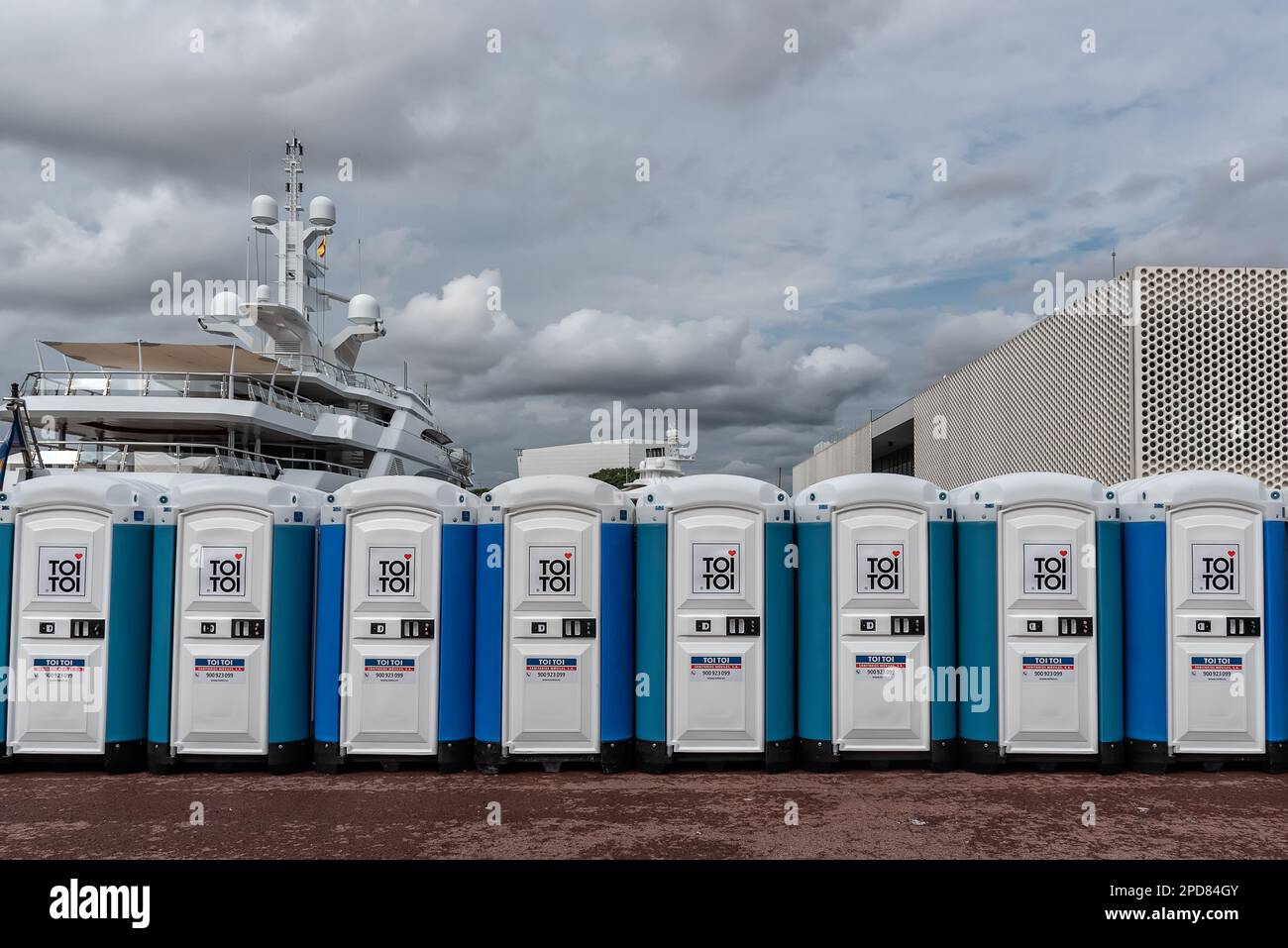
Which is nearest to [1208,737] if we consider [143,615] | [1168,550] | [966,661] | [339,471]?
[1168,550]

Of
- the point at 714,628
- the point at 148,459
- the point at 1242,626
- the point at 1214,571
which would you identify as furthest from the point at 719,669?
the point at 148,459

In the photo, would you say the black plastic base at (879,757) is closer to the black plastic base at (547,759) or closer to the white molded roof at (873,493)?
the black plastic base at (547,759)

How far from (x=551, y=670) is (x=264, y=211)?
3060 centimetres

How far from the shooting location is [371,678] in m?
7.02

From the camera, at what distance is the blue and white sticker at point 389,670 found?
7.01 metres

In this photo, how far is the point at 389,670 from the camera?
276 inches

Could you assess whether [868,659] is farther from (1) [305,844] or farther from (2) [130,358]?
(2) [130,358]

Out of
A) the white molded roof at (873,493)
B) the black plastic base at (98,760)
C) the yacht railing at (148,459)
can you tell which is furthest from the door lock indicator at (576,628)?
the yacht railing at (148,459)

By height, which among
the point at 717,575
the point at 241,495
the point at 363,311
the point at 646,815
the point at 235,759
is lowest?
the point at 646,815

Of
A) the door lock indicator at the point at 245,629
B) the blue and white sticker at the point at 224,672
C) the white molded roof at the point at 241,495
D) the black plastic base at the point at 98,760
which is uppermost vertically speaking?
the white molded roof at the point at 241,495

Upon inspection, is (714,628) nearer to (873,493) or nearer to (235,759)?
(873,493)

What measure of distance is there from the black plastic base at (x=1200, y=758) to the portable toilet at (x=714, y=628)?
2803mm

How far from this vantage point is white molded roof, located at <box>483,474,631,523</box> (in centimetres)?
710

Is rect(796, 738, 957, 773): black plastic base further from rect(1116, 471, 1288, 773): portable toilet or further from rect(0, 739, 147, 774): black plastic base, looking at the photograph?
rect(0, 739, 147, 774): black plastic base
